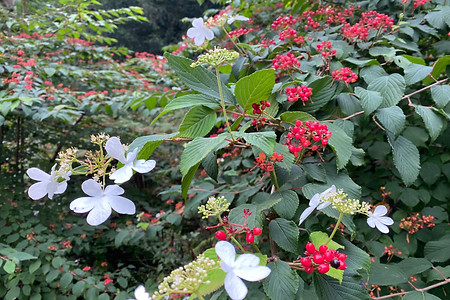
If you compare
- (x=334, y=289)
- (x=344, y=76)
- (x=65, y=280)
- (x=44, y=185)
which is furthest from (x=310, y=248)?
(x=65, y=280)

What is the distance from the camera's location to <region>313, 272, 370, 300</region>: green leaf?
20.4 inches

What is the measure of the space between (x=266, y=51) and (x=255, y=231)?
0.81m

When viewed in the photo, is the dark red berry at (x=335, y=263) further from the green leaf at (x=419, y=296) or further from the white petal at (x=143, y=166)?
the green leaf at (x=419, y=296)

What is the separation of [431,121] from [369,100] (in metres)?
0.19

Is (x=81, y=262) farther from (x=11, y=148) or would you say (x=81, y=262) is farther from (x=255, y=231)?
(x=255, y=231)

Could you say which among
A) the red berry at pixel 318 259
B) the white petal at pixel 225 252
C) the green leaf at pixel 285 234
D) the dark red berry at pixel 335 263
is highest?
the white petal at pixel 225 252

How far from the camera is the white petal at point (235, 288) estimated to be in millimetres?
333

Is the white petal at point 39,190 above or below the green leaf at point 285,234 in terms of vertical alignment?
above

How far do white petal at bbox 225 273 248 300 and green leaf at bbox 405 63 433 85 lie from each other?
2.68ft

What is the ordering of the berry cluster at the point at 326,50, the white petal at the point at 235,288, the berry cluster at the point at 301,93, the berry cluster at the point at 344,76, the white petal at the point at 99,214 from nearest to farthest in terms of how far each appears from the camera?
1. the white petal at the point at 235,288
2. the white petal at the point at 99,214
3. the berry cluster at the point at 301,93
4. the berry cluster at the point at 344,76
5. the berry cluster at the point at 326,50

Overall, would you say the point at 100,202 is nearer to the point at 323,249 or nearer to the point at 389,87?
the point at 323,249

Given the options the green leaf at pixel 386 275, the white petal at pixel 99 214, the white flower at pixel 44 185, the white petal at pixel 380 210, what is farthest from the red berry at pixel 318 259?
the green leaf at pixel 386 275

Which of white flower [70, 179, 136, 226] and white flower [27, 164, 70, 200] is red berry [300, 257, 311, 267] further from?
white flower [27, 164, 70, 200]

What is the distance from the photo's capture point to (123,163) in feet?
1.74
